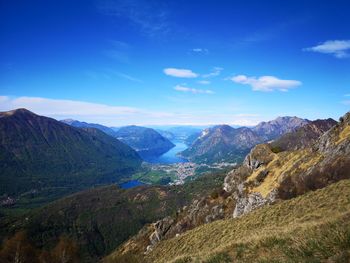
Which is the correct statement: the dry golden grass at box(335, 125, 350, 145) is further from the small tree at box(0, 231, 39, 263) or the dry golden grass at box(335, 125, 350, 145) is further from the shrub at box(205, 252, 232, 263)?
the small tree at box(0, 231, 39, 263)

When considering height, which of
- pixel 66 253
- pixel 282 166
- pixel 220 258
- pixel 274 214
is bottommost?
pixel 66 253

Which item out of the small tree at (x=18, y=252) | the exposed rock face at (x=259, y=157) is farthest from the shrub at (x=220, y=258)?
the exposed rock face at (x=259, y=157)

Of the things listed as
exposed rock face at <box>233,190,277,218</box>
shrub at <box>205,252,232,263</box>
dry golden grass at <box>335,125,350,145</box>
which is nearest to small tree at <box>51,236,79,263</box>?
exposed rock face at <box>233,190,277,218</box>

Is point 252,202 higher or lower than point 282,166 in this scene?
lower

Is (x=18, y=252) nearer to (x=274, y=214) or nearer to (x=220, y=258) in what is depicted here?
(x=274, y=214)

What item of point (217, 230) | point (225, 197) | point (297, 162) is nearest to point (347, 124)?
point (297, 162)

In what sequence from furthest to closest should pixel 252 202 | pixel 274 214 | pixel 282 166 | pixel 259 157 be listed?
1. pixel 259 157
2. pixel 282 166
3. pixel 252 202
4. pixel 274 214

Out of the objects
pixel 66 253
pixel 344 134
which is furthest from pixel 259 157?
pixel 66 253

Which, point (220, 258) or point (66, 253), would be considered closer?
point (220, 258)

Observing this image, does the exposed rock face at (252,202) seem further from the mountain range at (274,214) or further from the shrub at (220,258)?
the shrub at (220,258)

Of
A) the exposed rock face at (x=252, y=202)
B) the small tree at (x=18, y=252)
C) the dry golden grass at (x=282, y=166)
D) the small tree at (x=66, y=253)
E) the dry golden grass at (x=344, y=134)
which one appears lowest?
the small tree at (x=66, y=253)

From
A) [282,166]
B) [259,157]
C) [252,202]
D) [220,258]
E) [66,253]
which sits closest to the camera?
[220,258]
